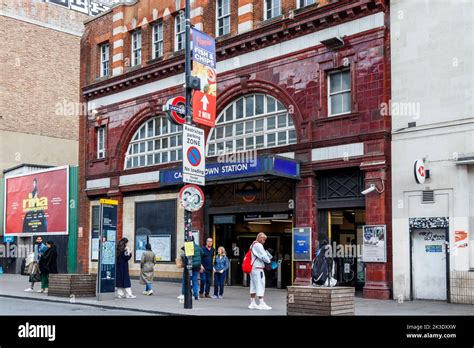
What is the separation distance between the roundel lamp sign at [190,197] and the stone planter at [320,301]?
353 cm

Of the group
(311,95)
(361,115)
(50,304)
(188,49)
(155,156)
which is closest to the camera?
(188,49)

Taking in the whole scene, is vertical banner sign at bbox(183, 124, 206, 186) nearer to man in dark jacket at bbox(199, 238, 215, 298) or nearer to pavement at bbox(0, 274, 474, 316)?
pavement at bbox(0, 274, 474, 316)

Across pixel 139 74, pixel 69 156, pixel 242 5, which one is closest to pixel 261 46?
pixel 242 5

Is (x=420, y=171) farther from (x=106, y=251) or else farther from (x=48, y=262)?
(x=48, y=262)

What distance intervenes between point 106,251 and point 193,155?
15.3 feet

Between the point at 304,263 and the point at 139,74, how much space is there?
12414 millimetres

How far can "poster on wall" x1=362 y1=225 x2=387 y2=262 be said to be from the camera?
20297mm

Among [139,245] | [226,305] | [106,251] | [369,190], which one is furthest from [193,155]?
[139,245]

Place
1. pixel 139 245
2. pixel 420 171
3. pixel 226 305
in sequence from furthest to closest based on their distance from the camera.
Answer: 1. pixel 139 245
2. pixel 420 171
3. pixel 226 305

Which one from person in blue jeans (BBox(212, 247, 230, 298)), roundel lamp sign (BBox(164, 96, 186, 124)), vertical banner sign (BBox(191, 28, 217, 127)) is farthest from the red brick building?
roundel lamp sign (BBox(164, 96, 186, 124))

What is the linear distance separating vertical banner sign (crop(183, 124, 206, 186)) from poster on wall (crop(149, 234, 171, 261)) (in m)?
11.4

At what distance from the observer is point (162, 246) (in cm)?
2842

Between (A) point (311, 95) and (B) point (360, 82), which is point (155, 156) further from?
(B) point (360, 82)

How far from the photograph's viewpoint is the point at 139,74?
97.6ft
